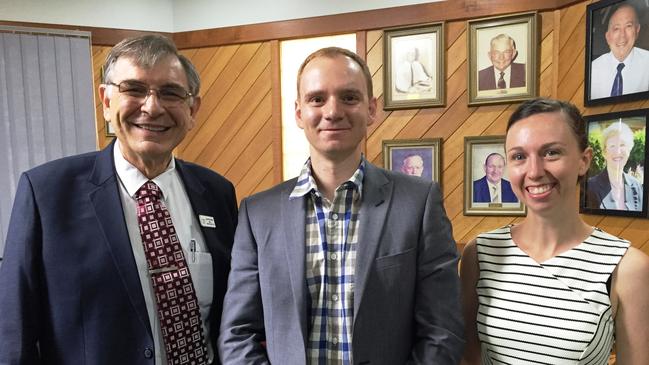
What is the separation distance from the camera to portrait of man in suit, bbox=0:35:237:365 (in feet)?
4.16

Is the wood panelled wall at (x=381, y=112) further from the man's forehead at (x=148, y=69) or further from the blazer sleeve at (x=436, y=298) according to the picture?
the man's forehead at (x=148, y=69)

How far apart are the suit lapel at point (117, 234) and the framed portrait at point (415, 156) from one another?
7.10 ft

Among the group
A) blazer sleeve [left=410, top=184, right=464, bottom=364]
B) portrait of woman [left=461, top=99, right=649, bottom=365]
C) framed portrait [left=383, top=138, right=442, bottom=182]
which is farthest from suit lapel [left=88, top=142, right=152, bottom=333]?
framed portrait [left=383, top=138, right=442, bottom=182]

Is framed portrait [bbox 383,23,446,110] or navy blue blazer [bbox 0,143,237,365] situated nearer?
navy blue blazer [bbox 0,143,237,365]

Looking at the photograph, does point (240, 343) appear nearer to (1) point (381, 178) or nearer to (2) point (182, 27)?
(1) point (381, 178)

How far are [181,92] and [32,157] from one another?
98.1 inches

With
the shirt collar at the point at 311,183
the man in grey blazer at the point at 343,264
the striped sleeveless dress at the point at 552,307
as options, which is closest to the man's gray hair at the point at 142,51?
the man in grey blazer at the point at 343,264

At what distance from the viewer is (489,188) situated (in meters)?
3.05

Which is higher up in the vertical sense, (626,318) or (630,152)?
(630,152)

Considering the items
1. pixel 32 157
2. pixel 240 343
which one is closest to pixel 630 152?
pixel 240 343

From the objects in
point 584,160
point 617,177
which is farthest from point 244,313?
point 617,177

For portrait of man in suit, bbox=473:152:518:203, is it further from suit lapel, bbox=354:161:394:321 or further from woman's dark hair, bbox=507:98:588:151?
suit lapel, bbox=354:161:394:321

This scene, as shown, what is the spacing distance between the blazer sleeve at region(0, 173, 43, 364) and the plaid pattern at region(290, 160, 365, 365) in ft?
2.33

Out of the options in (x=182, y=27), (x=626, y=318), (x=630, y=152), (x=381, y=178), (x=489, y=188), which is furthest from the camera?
(x=182, y=27)
